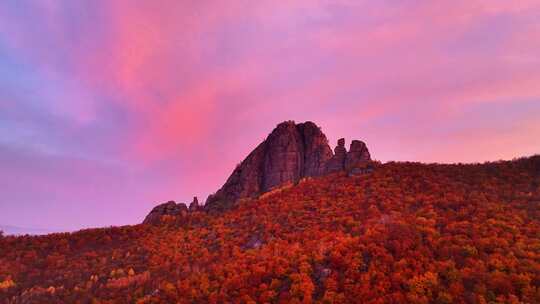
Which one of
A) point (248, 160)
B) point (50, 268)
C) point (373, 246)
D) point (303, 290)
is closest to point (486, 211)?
point (373, 246)

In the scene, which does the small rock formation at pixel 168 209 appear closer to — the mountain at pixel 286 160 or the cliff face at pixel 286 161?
the mountain at pixel 286 160

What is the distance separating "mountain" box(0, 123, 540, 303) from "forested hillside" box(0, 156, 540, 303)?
0.07 meters

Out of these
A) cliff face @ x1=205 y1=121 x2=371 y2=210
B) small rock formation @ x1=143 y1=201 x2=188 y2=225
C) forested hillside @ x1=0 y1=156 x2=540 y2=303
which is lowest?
forested hillside @ x1=0 y1=156 x2=540 y2=303

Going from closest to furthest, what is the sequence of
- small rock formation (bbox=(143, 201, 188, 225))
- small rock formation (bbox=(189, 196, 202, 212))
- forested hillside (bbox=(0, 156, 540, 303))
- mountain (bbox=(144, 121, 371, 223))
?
forested hillside (bbox=(0, 156, 540, 303))
small rock formation (bbox=(143, 201, 188, 225))
small rock formation (bbox=(189, 196, 202, 212))
mountain (bbox=(144, 121, 371, 223))

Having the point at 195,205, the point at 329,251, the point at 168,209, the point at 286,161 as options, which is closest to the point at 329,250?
the point at 329,251

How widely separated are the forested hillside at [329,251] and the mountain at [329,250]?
0.22ft

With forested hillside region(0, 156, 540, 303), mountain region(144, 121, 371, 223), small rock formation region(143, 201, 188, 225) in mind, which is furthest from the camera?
mountain region(144, 121, 371, 223)

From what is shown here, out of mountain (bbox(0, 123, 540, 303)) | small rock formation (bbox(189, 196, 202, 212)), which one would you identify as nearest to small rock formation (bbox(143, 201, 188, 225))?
small rock formation (bbox(189, 196, 202, 212))

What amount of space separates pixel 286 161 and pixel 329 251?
4670 cm

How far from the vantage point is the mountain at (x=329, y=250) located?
14016 mm

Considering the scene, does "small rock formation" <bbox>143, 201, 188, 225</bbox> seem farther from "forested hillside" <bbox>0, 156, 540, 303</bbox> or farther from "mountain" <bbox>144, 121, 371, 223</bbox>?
"forested hillside" <bbox>0, 156, 540, 303</bbox>

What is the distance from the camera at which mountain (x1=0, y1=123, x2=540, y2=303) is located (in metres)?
14.0

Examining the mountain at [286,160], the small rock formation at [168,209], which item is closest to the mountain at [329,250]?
the small rock formation at [168,209]

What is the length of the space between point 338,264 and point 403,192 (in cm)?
1282
